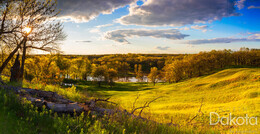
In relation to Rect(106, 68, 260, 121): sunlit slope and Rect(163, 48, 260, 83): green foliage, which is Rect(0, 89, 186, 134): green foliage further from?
Rect(163, 48, 260, 83): green foliage

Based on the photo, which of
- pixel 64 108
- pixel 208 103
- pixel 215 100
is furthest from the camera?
pixel 215 100

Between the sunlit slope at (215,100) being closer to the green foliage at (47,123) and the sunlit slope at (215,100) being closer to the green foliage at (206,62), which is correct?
the green foliage at (47,123)

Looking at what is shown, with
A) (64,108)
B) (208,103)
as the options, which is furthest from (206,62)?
(64,108)

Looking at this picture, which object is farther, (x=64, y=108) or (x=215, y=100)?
(x=215, y=100)

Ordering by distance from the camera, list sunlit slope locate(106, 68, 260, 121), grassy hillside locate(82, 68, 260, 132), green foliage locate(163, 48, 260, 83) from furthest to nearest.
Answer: green foliage locate(163, 48, 260, 83), sunlit slope locate(106, 68, 260, 121), grassy hillside locate(82, 68, 260, 132)

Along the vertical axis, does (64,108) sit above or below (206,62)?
below

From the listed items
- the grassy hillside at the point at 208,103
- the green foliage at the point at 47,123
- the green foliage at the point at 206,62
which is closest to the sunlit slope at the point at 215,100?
the grassy hillside at the point at 208,103

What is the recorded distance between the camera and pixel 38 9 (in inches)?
750

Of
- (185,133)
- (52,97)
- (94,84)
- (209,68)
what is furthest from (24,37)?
(209,68)

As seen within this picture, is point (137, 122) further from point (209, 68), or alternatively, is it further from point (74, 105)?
point (209, 68)

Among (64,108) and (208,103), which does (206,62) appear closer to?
(208,103)

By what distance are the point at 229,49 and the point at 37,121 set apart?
107215 millimetres

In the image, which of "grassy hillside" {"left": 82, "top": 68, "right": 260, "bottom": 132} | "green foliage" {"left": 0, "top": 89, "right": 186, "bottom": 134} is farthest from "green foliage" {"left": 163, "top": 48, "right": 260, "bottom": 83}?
"green foliage" {"left": 0, "top": 89, "right": 186, "bottom": 134}

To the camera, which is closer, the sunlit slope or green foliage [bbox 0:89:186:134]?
green foliage [bbox 0:89:186:134]
